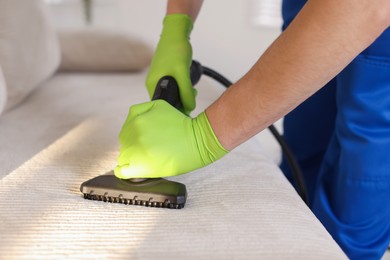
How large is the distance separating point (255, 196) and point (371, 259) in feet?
1.19

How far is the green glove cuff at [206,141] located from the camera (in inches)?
29.4

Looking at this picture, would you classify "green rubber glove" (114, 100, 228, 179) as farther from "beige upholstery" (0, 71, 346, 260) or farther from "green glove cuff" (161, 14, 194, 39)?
"green glove cuff" (161, 14, 194, 39)


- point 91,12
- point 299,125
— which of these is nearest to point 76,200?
point 299,125

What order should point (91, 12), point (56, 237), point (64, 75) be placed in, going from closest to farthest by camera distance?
point (56, 237) < point (64, 75) < point (91, 12)

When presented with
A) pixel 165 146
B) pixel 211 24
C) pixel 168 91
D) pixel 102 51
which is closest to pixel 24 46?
pixel 102 51

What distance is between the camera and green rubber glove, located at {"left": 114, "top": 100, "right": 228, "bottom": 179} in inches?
29.3

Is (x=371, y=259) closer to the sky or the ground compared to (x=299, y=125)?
closer to the ground

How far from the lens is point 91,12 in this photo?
6.23ft

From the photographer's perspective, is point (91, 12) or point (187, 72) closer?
point (187, 72)

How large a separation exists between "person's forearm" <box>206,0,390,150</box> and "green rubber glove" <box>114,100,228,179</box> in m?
0.03

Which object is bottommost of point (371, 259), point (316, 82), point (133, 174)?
point (371, 259)

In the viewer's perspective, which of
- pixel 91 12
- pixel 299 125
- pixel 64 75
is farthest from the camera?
pixel 91 12

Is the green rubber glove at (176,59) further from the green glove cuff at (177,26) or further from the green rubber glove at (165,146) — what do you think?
the green rubber glove at (165,146)

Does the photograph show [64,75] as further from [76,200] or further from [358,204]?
[358,204]
